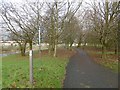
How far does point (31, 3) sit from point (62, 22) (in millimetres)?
4983

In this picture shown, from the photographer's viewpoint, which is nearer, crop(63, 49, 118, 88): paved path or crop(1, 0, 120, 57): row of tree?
crop(63, 49, 118, 88): paved path

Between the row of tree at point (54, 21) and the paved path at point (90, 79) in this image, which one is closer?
the paved path at point (90, 79)

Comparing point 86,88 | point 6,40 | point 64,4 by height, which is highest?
point 64,4

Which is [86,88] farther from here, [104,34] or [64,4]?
[64,4]

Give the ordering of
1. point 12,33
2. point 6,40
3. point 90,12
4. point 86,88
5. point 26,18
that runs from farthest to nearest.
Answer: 1. point 6,40
2. point 12,33
3. point 26,18
4. point 90,12
5. point 86,88

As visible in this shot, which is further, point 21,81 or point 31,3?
point 31,3

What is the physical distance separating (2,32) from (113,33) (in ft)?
51.8

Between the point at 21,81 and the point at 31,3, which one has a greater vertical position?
the point at 31,3

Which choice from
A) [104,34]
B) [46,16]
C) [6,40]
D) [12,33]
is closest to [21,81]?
[104,34]

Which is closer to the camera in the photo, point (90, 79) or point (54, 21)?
point (90, 79)

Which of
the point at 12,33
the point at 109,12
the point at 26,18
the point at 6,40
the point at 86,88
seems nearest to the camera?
the point at 86,88

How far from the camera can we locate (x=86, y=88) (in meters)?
8.01

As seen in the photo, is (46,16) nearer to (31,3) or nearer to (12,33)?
(31,3)

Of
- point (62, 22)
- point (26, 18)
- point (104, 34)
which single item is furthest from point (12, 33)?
point (104, 34)
